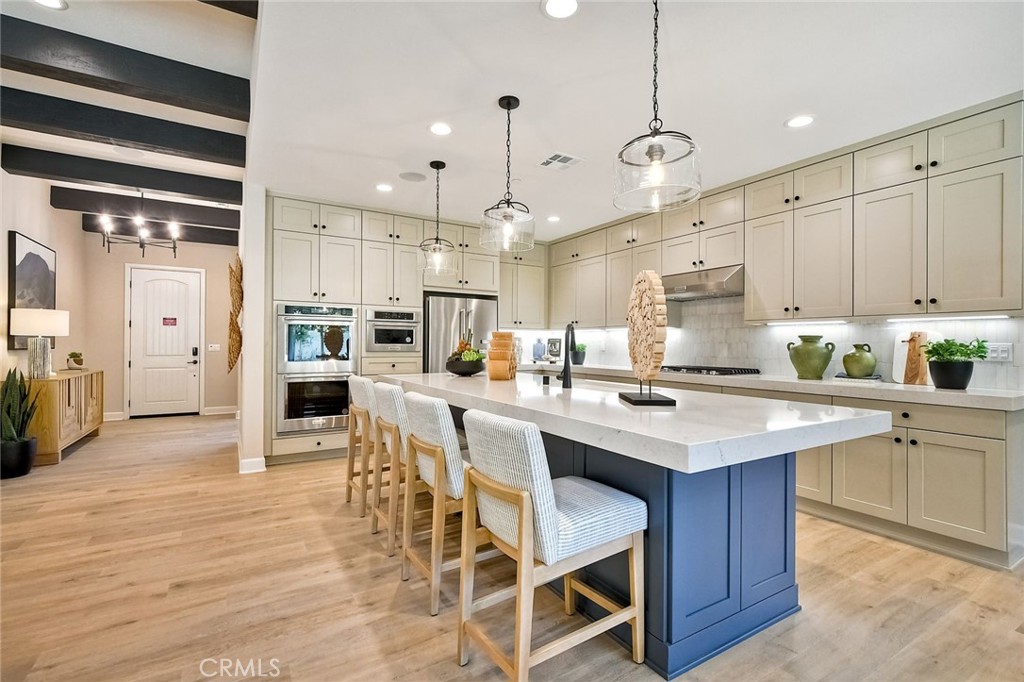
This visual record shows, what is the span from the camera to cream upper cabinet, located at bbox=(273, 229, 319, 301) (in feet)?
14.2

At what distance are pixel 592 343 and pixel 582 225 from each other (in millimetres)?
1489

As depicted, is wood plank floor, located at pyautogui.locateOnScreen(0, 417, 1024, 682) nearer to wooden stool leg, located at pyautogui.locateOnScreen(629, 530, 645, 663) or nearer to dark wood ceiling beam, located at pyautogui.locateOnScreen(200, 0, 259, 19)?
Answer: wooden stool leg, located at pyautogui.locateOnScreen(629, 530, 645, 663)

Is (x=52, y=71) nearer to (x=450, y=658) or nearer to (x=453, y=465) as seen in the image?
(x=453, y=465)

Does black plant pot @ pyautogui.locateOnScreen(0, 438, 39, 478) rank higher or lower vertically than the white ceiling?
lower

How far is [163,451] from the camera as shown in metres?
4.88

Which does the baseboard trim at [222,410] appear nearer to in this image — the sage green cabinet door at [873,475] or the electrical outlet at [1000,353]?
the sage green cabinet door at [873,475]

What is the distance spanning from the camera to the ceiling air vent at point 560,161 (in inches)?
132

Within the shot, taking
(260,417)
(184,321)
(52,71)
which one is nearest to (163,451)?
(260,417)

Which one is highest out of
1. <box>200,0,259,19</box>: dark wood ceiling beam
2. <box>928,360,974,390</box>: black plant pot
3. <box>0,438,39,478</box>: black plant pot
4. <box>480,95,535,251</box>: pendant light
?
<box>200,0,259,19</box>: dark wood ceiling beam

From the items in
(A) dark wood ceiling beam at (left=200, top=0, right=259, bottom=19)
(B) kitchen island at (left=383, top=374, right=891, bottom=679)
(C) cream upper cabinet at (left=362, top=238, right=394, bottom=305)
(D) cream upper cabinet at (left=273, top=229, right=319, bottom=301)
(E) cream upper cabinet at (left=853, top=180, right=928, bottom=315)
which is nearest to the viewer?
(B) kitchen island at (left=383, top=374, right=891, bottom=679)

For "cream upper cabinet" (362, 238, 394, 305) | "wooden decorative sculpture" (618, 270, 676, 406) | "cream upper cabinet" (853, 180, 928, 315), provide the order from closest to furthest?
"wooden decorative sculpture" (618, 270, 676, 406) < "cream upper cabinet" (853, 180, 928, 315) < "cream upper cabinet" (362, 238, 394, 305)

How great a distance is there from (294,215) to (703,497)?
14.0 ft

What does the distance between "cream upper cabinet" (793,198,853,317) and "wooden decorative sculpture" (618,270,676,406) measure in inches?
81.3

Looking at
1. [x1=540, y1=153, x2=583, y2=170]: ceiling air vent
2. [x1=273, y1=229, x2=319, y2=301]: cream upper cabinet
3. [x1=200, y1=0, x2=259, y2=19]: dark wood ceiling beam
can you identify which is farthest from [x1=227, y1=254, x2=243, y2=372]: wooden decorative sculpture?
[x1=540, y1=153, x2=583, y2=170]: ceiling air vent
